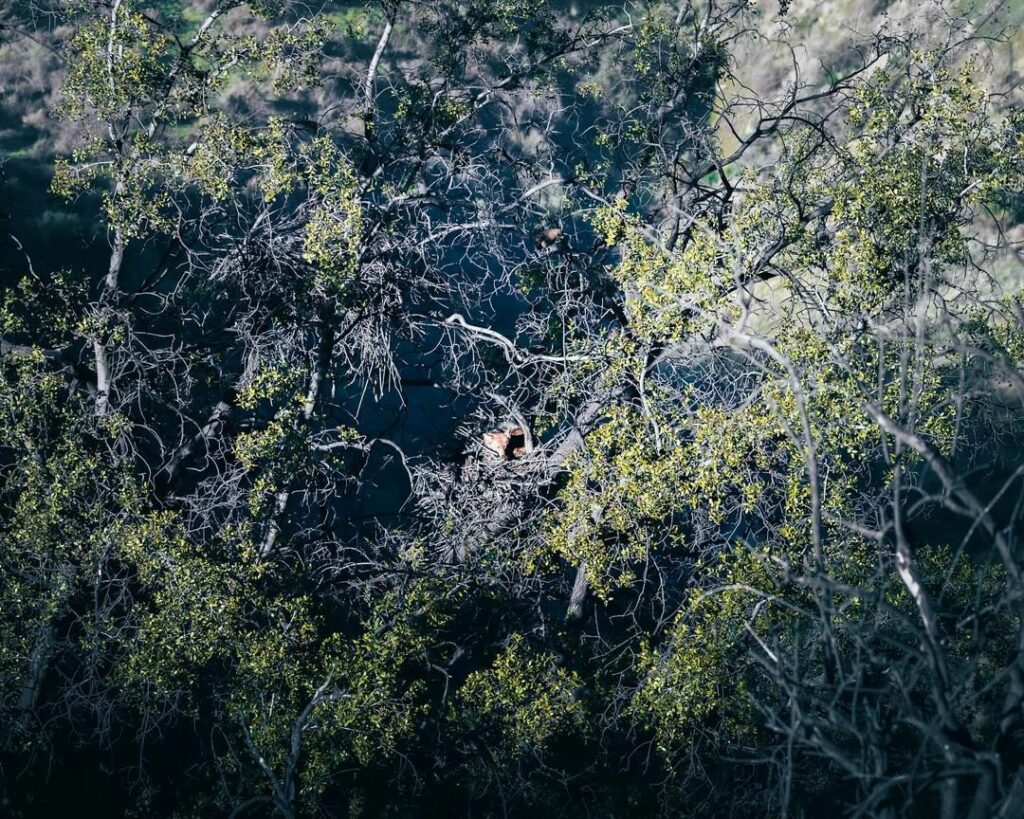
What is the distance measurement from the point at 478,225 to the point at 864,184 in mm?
4717

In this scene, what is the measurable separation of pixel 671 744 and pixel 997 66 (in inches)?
823

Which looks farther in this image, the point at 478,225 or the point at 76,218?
the point at 76,218

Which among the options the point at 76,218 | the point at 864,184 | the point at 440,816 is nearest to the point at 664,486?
the point at 864,184

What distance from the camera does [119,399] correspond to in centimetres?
1175

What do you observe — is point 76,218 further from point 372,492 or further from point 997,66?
point 997,66

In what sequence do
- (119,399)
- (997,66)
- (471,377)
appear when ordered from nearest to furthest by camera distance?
(119,399), (471,377), (997,66)

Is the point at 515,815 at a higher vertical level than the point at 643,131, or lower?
lower

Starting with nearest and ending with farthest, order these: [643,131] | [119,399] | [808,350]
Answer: [808,350] < [119,399] < [643,131]

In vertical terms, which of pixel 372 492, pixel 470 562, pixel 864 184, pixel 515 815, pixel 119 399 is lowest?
pixel 515 815

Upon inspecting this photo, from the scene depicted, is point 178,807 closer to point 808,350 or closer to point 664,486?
point 664,486

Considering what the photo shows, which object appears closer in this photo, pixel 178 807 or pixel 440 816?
pixel 178 807

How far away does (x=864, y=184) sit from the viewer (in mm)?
10195

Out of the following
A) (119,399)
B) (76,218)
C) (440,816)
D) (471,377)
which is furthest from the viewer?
(76,218)

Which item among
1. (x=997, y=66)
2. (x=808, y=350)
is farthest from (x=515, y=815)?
(x=997, y=66)
